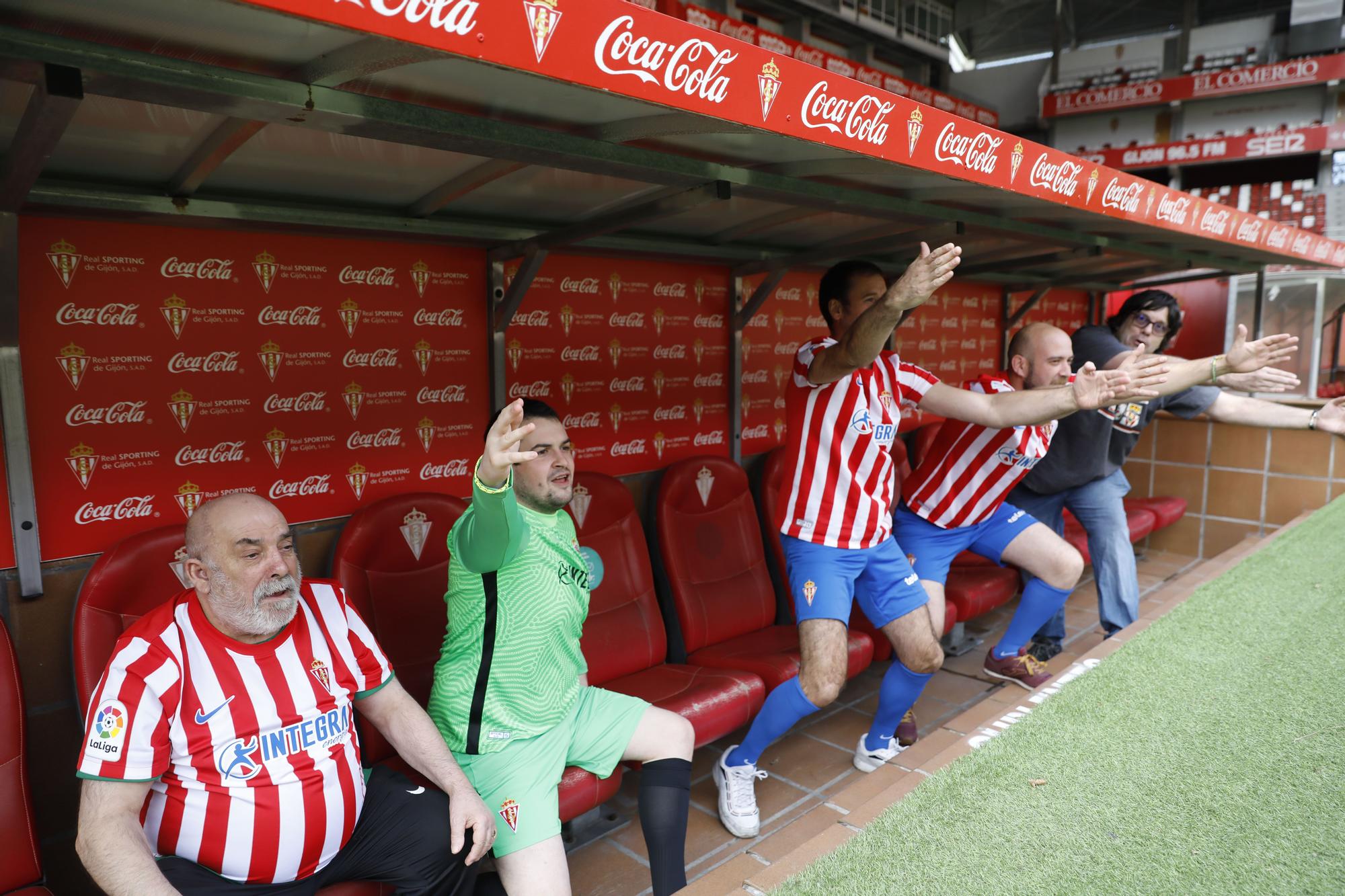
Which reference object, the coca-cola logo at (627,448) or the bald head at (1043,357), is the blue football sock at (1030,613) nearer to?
the bald head at (1043,357)

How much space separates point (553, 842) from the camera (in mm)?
1737

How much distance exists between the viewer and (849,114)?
178 cm

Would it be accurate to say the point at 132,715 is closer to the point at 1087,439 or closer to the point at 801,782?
the point at 801,782

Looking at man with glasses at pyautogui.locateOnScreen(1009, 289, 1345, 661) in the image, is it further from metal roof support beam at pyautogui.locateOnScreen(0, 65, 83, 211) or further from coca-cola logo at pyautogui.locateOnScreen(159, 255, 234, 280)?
metal roof support beam at pyautogui.locateOnScreen(0, 65, 83, 211)

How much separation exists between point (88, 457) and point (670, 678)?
5.43 feet

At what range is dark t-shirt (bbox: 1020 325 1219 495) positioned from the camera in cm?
324

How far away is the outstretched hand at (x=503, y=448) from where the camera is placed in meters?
Result: 1.54

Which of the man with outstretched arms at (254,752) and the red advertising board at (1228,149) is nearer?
the man with outstretched arms at (254,752)

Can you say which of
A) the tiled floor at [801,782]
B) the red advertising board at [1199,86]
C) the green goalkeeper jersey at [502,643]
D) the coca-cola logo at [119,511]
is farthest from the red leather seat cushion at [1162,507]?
the red advertising board at [1199,86]

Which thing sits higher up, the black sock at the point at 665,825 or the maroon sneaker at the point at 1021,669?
the black sock at the point at 665,825

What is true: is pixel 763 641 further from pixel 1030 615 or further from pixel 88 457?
pixel 88 457

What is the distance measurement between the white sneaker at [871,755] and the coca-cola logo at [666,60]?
204 cm

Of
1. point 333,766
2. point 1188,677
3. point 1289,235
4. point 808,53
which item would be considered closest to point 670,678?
point 333,766

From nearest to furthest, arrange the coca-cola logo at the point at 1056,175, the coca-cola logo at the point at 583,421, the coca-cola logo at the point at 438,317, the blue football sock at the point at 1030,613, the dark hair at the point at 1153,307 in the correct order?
the coca-cola logo at the point at 1056,175, the coca-cola logo at the point at 438,317, the coca-cola logo at the point at 583,421, the blue football sock at the point at 1030,613, the dark hair at the point at 1153,307
